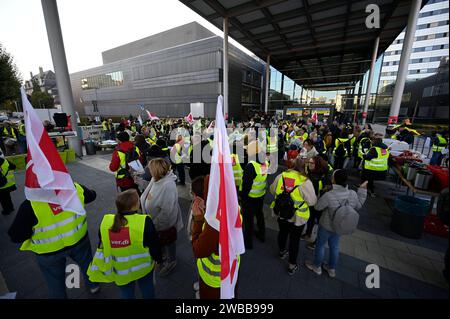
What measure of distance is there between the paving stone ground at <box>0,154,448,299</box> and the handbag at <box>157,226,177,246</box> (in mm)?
697

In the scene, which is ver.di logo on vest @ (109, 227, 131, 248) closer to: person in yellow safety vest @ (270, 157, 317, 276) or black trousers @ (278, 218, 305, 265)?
person in yellow safety vest @ (270, 157, 317, 276)

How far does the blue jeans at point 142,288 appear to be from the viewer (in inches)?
86.3

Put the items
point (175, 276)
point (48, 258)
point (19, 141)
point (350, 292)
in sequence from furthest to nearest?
Result: point (19, 141) < point (175, 276) < point (350, 292) < point (48, 258)

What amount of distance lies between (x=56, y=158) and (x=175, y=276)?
8.11 feet

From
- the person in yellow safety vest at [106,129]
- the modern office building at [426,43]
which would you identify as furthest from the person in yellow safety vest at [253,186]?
the modern office building at [426,43]

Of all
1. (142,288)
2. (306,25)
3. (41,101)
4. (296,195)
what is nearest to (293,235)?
(296,195)

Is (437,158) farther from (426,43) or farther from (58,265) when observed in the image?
(426,43)

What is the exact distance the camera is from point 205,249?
6.09ft

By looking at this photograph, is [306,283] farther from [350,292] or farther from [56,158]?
[56,158]

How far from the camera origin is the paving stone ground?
288cm

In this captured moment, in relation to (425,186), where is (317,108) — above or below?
above

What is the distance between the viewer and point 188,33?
49562 millimetres

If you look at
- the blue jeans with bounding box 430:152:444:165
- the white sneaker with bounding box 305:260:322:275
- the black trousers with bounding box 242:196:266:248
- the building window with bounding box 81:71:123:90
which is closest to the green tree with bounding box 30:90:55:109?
the building window with bounding box 81:71:123:90
